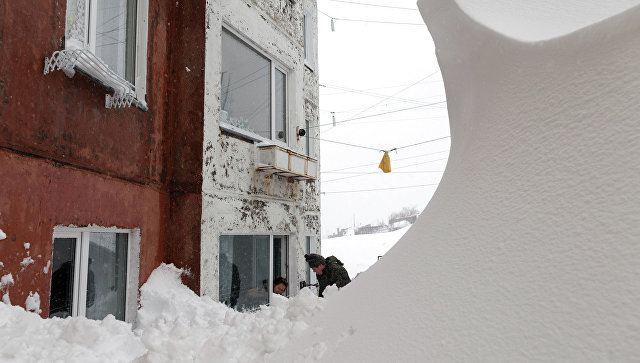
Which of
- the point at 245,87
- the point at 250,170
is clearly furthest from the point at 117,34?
the point at 250,170

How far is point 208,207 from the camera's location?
16.6 feet

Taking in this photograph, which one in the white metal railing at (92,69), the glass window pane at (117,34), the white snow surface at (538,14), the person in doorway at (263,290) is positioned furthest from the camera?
the person in doorway at (263,290)

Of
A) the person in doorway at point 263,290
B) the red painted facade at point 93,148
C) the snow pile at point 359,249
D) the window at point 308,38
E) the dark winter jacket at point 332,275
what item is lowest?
the snow pile at point 359,249

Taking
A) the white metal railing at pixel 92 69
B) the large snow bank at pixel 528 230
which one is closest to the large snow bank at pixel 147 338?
the large snow bank at pixel 528 230

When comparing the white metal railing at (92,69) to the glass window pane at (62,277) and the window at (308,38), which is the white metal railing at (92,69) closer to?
the glass window pane at (62,277)

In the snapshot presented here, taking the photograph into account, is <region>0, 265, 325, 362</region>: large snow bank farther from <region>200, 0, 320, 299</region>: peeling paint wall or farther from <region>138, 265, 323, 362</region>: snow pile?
<region>200, 0, 320, 299</region>: peeling paint wall

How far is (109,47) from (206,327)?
290 centimetres

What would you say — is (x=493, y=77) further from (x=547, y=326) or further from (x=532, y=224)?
(x=547, y=326)

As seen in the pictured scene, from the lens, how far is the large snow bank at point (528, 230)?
1.25 metres

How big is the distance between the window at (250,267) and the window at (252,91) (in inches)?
64.8

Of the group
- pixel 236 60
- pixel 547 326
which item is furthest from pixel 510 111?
pixel 236 60

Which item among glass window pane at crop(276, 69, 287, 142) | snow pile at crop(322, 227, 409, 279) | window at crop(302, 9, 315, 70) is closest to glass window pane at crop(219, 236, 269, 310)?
glass window pane at crop(276, 69, 287, 142)

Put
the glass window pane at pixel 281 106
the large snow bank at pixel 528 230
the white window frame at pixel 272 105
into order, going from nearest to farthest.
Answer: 1. the large snow bank at pixel 528 230
2. the white window frame at pixel 272 105
3. the glass window pane at pixel 281 106

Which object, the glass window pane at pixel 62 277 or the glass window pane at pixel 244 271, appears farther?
the glass window pane at pixel 244 271
